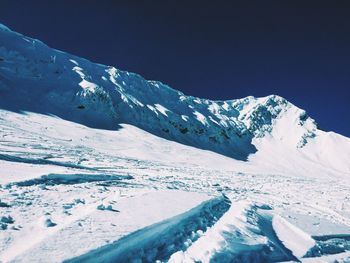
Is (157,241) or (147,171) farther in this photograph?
(147,171)

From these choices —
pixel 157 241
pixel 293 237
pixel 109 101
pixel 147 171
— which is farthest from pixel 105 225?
pixel 109 101

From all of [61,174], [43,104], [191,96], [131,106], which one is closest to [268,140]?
[191,96]

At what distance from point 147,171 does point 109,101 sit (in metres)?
47.5

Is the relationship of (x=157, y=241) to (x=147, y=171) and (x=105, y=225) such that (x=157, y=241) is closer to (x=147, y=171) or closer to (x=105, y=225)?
(x=105, y=225)

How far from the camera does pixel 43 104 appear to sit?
166 ft

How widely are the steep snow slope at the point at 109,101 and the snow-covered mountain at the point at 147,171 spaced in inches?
13.5

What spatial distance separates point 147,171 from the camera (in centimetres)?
1808

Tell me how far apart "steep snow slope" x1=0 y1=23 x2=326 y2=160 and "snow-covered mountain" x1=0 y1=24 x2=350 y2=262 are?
1.13 feet

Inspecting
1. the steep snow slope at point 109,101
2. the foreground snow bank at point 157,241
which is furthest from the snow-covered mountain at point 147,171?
the steep snow slope at point 109,101

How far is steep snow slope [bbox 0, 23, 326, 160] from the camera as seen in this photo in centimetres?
5366

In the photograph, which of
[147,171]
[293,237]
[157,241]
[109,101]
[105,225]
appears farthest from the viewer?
[109,101]

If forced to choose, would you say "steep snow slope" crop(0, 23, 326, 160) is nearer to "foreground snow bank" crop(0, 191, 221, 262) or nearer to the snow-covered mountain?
the snow-covered mountain

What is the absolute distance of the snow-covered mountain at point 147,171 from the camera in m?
4.91

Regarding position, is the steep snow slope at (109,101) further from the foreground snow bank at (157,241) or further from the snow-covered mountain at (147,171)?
the foreground snow bank at (157,241)
